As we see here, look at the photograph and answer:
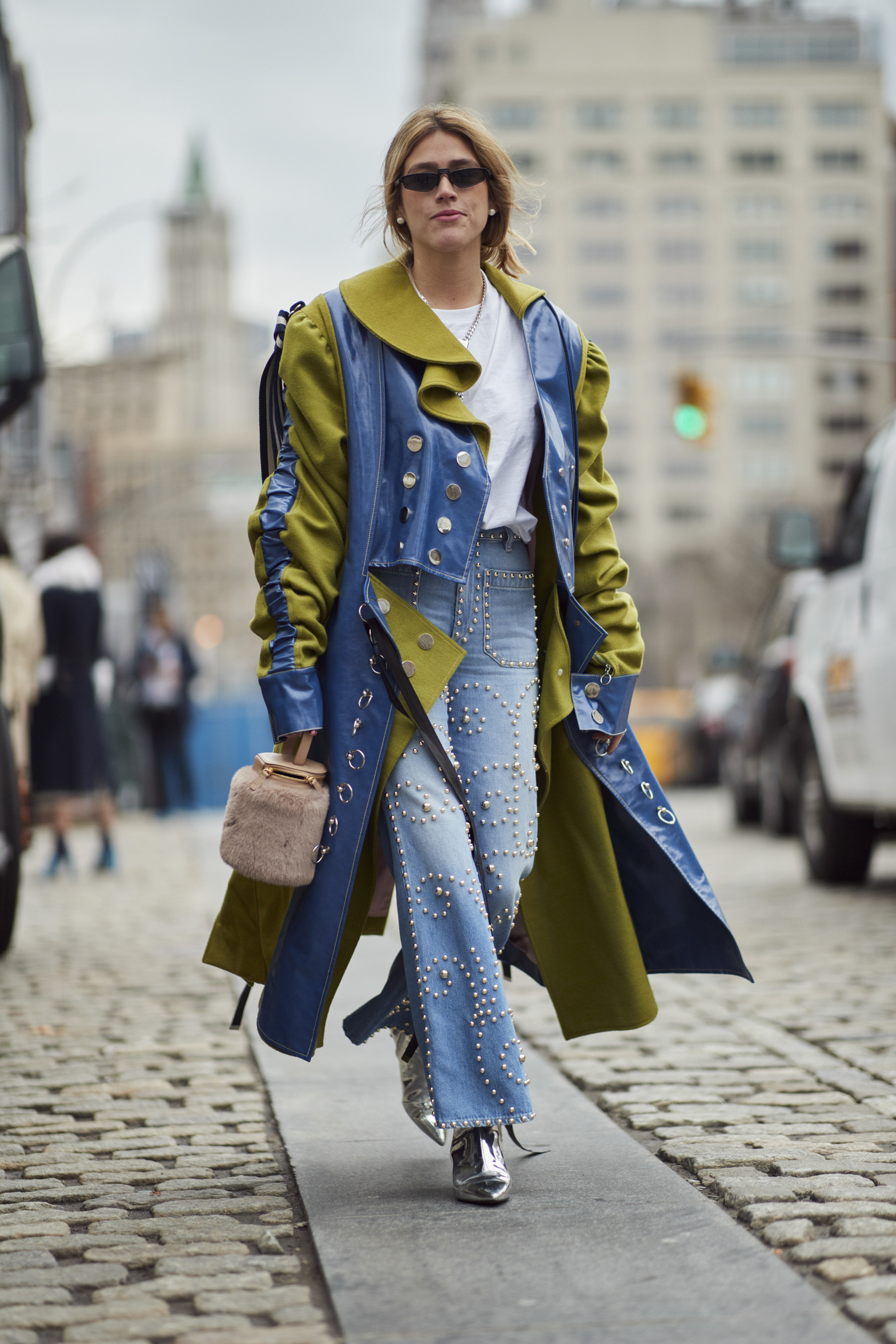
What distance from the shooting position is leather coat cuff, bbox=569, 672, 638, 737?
3623mm

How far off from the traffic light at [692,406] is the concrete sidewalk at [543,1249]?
18.0m

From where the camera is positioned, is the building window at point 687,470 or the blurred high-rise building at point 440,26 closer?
the building window at point 687,470

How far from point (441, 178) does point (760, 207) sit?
11157cm

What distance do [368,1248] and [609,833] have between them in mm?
982

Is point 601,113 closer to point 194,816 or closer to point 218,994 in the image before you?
point 194,816

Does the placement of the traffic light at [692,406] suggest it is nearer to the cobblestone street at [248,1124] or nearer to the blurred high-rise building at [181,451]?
the blurred high-rise building at [181,451]

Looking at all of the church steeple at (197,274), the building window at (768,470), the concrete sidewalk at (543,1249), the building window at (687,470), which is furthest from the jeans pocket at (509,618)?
the church steeple at (197,274)

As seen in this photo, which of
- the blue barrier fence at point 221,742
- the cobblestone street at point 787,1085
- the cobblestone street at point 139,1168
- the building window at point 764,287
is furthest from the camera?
the building window at point 764,287

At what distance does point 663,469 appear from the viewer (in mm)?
106562

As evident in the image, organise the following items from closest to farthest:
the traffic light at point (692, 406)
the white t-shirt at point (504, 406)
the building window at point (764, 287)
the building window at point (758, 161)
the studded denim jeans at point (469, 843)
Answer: the studded denim jeans at point (469, 843), the white t-shirt at point (504, 406), the traffic light at point (692, 406), the building window at point (764, 287), the building window at point (758, 161)

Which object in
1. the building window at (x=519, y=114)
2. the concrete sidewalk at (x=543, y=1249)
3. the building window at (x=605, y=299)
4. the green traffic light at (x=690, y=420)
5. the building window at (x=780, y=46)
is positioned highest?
the building window at (x=780, y=46)

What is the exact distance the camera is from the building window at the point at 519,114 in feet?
352

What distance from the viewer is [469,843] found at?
345cm

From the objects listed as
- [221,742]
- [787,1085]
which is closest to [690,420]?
[221,742]
